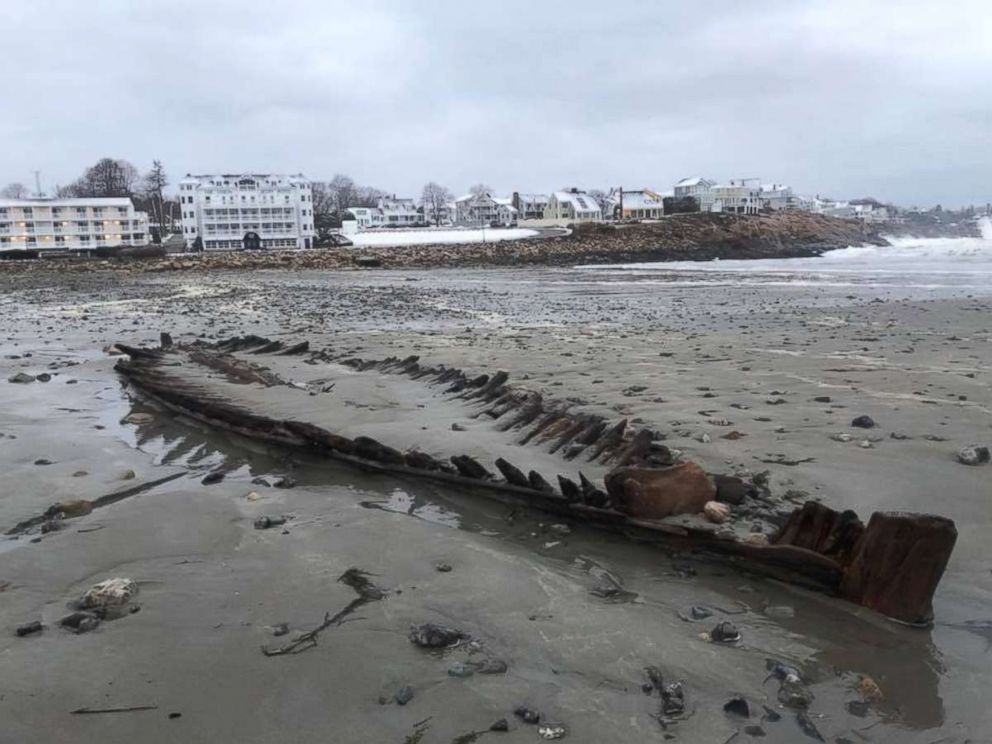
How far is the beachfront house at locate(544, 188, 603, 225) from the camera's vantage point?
138 metres

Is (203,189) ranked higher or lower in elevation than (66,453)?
higher

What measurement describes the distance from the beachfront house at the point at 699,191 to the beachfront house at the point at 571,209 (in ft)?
86.8

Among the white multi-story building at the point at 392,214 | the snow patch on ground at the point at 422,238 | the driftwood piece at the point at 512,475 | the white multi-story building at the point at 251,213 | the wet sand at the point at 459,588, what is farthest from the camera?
the white multi-story building at the point at 392,214

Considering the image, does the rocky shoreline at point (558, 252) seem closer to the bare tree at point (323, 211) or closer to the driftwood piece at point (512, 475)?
the bare tree at point (323, 211)

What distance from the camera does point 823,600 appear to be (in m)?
3.91

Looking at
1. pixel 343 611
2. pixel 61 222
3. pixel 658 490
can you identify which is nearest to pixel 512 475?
pixel 658 490

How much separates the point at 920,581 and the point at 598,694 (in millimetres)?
1707

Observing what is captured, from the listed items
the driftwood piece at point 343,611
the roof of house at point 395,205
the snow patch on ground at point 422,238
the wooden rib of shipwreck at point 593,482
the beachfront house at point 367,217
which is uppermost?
the roof of house at point 395,205

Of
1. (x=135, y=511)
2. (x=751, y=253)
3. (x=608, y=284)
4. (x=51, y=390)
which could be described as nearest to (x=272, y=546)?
(x=135, y=511)

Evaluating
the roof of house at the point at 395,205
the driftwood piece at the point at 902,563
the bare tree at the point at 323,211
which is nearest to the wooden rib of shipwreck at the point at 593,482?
the driftwood piece at the point at 902,563

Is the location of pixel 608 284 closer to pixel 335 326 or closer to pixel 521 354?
pixel 335 326

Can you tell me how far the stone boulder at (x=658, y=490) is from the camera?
15.5 feet

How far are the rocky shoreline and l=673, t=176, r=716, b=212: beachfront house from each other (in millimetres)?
74308

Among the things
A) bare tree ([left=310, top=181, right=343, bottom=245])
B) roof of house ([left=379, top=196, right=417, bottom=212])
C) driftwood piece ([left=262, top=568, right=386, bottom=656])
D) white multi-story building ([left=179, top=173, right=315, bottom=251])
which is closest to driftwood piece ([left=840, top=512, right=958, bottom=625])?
driftwood piece ([left=262, top=568, right=386, bottom=656])
